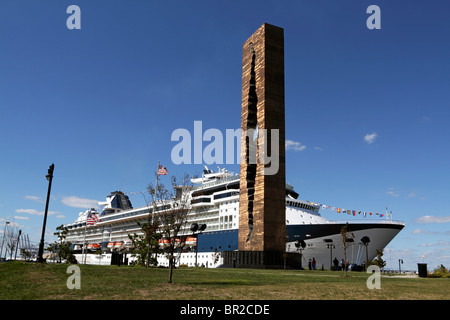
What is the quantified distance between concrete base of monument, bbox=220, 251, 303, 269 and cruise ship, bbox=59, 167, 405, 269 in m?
2.55

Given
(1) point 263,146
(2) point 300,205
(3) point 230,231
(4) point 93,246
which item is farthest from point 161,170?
(4) point 93,246

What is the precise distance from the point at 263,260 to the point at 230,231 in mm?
16890

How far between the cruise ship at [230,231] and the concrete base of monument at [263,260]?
2551 millimetres

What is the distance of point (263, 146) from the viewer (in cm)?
3434

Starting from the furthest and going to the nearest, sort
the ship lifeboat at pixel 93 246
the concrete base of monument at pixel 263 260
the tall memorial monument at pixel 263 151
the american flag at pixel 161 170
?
the ship lifeboat at pixel 93 246
the american flag at pixel 161 170
the tall memorial monument at pixel 263 151
the concrete base of monument at pixel 263 260

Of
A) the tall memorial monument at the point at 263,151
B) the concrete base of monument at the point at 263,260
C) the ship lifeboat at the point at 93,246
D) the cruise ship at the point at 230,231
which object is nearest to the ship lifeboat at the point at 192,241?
the cruise ship at the point at 230,231

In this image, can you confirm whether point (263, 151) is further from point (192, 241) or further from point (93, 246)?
point (93, 246)

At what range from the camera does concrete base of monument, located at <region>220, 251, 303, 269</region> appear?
105 feet

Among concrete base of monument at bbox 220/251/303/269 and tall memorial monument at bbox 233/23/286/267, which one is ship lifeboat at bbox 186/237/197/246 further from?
tall memorial monument at bbox 233/23/286/267

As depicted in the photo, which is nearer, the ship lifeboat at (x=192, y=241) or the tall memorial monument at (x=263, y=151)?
the tall memorial monument at (x=263, y=151)

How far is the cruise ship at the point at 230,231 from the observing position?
134 ft

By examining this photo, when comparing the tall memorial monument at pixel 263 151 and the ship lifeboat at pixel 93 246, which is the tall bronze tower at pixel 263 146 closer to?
the tall memorial monument at pixel 263 151
